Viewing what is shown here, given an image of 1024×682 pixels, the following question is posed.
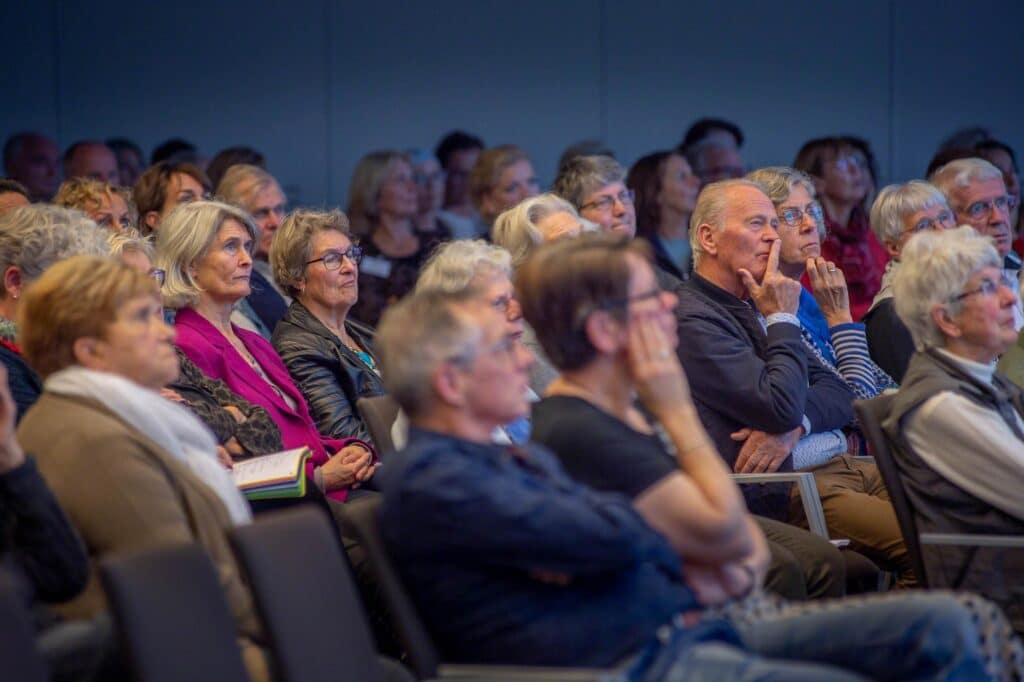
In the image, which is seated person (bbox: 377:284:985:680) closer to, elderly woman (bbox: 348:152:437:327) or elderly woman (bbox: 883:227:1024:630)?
elderly woman (bbox: 883:227:1024:630)

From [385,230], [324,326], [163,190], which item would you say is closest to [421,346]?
[324,326]

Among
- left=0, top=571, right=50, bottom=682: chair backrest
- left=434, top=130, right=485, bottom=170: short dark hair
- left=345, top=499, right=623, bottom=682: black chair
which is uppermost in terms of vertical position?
left=434, top=130, right=485, bottom=170: short dark hair

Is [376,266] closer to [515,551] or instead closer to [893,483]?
[893,483]

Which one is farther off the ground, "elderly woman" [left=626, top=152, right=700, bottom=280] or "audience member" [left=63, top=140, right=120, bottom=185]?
"audience member" [left=63, top=140, right=120, bottom=185]

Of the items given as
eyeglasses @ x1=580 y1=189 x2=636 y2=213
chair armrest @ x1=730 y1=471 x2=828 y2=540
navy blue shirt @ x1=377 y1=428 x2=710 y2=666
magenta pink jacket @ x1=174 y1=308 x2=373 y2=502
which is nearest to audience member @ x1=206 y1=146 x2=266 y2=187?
eyeglasses @ x1=580 y1=189 x2=636 y2=213

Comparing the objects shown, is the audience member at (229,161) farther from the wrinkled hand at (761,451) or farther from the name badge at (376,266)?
the wrinkled hand at (761,451)

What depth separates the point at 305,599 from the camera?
2203mm

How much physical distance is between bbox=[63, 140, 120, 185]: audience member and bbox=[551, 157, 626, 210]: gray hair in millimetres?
2078

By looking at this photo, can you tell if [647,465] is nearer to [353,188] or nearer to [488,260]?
[488,260]

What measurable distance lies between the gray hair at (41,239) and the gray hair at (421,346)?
1.15 m

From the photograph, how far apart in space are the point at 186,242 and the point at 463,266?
2.59ft

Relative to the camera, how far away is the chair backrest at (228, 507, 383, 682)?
6.98 ft

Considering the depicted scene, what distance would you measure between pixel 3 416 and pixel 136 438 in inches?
10.0

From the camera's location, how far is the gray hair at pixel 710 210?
13.4 feet
